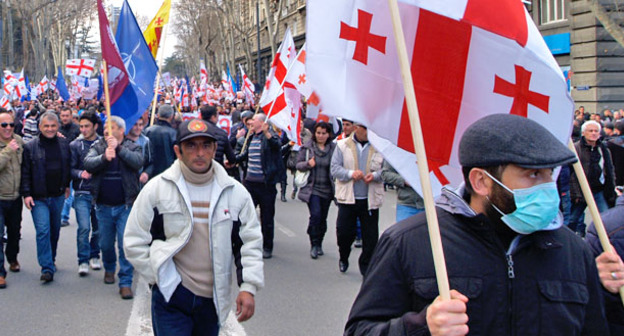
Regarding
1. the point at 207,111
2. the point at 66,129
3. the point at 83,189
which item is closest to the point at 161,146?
the point at 207,111

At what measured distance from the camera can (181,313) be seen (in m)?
3.60

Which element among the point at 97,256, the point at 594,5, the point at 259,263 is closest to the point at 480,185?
the point at 259,263

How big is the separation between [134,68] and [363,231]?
311 cm

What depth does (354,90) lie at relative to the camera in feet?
9.53

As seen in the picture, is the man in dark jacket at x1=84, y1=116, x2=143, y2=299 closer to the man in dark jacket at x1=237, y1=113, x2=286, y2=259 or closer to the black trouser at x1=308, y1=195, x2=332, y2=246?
the man in dark jacket at x1=237, y1=113, x2=286, y2=259

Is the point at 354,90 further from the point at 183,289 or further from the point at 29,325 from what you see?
the point at 29,325

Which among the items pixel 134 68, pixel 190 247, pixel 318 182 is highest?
pixel 134 68

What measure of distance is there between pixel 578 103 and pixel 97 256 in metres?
18.9

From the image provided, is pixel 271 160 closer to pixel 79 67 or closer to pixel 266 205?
pixel 266 205

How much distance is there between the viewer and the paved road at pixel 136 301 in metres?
5.76

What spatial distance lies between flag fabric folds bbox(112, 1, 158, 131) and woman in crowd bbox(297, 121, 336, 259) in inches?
79.7

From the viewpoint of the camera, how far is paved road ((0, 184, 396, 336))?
18.9 ft

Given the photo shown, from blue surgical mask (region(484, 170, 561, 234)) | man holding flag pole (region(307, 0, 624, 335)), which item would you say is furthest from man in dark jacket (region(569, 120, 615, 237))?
blue surgical mask (region(484, 170, 561, 234))

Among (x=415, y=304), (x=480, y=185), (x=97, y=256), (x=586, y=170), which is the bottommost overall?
(x=97, y=256)
